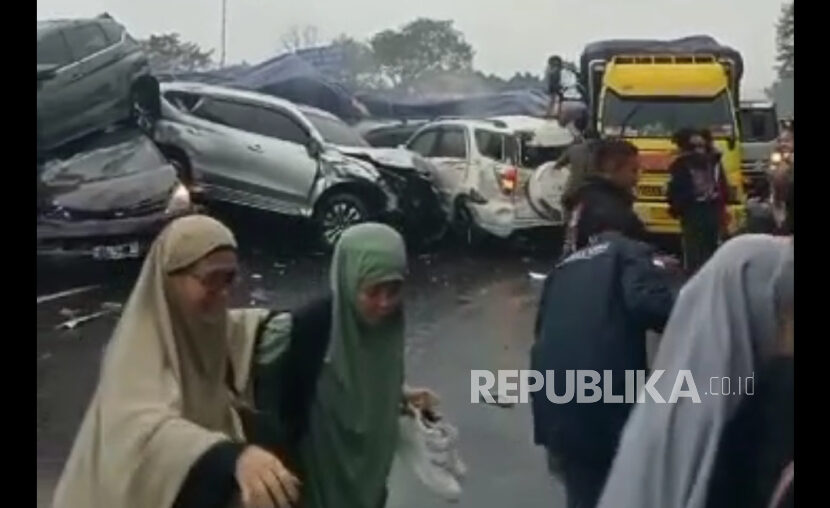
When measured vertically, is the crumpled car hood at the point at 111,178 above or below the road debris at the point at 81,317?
above

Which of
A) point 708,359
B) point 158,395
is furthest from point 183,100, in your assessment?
point 708,359

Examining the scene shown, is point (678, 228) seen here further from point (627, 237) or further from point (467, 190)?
point (467, 190)

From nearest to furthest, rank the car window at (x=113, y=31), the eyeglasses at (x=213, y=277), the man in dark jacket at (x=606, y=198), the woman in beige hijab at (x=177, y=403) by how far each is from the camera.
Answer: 1. the woman in beige hijab at (x=177, y=403)
2. the eyeglasses at (x=213, y=277)
3. the man in dark jacket at (x=606, y=198)
4. the car window at (x=113, y=31)

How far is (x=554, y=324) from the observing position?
9.53ft

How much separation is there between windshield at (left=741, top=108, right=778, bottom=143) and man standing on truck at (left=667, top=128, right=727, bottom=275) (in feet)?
0.25

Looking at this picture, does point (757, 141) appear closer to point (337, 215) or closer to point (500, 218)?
point (500, 218)

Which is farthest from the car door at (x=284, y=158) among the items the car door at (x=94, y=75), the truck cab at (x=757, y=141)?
the truck cab at (x=757, y=141)

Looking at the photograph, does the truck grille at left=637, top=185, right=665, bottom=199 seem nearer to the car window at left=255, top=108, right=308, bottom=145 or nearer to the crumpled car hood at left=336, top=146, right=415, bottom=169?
the crumpled car hood at left=336, top=146, right=415, bottom=169

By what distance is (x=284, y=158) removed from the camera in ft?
10.2

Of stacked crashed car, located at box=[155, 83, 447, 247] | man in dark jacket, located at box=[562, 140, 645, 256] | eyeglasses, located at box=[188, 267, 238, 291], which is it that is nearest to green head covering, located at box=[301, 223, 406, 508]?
stacked crashed car, located at box=[155, 83, 447, 247]

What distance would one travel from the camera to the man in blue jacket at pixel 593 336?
281 centimetres

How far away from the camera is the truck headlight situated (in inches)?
118

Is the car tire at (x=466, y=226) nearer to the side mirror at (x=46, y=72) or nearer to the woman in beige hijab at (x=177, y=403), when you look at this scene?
the woman in beige hijab at (x=177, y=403)

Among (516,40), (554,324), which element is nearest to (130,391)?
(554,324)
